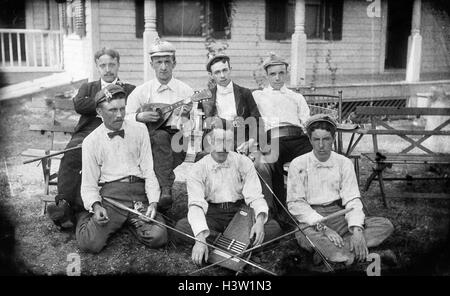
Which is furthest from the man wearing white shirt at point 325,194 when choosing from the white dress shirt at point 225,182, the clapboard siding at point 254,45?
the clapboard siding at point 254,45

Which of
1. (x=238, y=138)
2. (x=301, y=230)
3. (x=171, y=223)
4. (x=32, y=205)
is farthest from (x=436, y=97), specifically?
(x=32, y=205)

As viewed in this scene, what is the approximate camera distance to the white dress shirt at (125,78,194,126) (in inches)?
188

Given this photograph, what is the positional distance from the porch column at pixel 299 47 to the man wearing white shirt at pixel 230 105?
511cm

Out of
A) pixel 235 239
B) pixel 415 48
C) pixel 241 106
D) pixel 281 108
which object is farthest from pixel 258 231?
pixel 415 48

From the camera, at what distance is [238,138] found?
470 centimetres

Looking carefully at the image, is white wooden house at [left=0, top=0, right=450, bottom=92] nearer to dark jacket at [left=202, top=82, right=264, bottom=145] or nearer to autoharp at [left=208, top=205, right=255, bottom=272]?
dark jacket at [left=202, top=82, right=264, bottom=145]

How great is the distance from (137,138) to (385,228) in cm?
226

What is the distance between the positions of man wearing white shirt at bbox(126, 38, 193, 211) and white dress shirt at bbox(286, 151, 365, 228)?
1.17m

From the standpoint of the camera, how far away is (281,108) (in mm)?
4910

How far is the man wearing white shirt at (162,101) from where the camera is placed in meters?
4.47

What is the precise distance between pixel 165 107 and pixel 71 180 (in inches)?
45.4

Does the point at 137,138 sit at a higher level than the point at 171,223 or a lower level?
higher

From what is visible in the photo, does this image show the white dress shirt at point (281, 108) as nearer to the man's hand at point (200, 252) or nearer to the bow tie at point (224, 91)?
the bow tie at point (224, 91)
